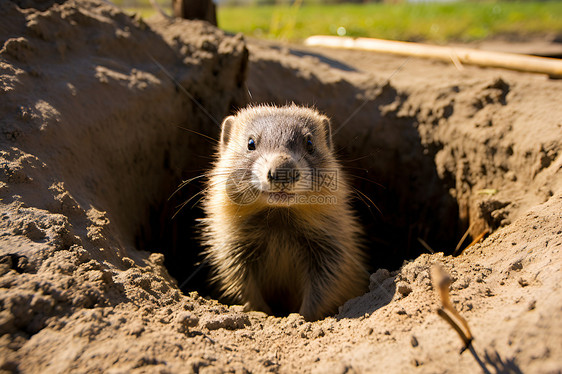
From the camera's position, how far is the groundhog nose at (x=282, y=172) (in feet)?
12.1

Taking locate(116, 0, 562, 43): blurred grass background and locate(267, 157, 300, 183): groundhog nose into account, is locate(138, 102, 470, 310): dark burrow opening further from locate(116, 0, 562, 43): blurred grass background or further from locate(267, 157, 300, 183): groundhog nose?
locate(116, 0, 562, 43): blurred grass background

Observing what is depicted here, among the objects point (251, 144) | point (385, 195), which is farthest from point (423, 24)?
point (251, 144)

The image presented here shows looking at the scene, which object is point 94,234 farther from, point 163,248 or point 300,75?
point 300,75

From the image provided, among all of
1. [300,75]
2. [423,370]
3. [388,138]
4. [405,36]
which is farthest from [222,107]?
[405,36]

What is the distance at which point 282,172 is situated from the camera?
3709 millimetres

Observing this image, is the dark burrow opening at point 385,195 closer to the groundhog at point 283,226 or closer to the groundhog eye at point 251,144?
the groundhog at point 283,226

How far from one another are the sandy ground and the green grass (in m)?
5.86

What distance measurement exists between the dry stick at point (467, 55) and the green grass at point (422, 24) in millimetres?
3718

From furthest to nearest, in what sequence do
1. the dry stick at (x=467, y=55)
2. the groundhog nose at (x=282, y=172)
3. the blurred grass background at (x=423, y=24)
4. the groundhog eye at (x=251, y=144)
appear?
1. the blurred grass background at (x=423, y=24)
2. the dry stick at (x=467, y=55)
3. the groundhog eye at (x=251, y=144)
4. the groundhog nose at (x=282, y=172)

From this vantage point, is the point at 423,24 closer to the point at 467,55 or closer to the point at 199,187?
the point at 467,55

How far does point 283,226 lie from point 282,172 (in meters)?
1.19

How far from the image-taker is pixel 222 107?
20.5ft

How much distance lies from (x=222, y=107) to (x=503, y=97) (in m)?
3.74

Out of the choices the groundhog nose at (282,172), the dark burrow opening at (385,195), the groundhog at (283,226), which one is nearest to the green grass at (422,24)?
the dark burrow opening at (385,195)
